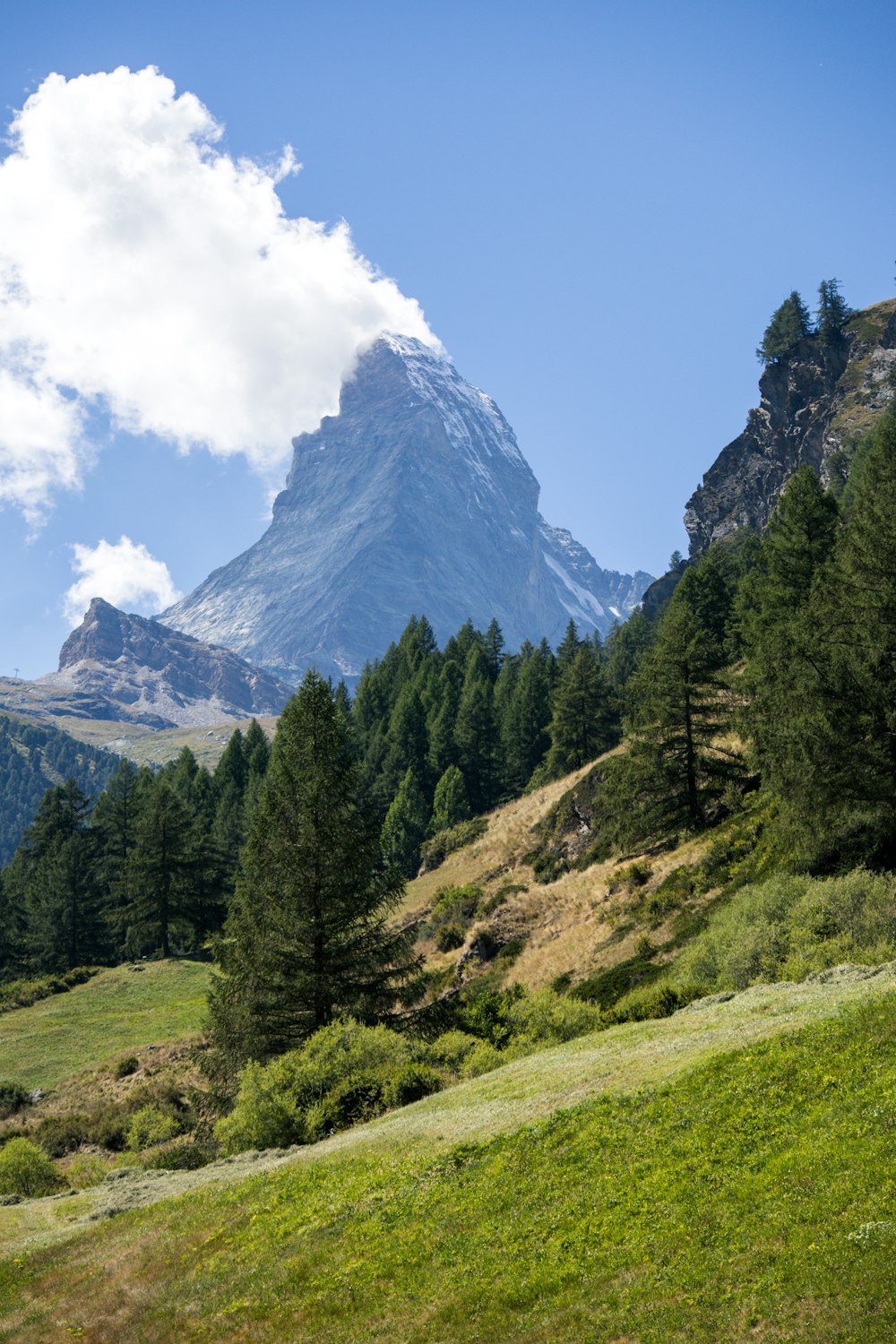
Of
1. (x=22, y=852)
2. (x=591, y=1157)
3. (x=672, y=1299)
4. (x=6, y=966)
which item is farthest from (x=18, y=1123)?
(x=22, y=852)

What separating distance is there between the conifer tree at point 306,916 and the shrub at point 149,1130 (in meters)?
4.40

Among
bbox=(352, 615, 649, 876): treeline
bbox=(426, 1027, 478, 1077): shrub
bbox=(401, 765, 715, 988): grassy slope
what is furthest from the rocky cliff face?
bbox=(426, 1027, 478, 1077): shrub

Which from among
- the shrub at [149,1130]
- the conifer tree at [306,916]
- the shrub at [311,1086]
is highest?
the conifer tree at [306,916]

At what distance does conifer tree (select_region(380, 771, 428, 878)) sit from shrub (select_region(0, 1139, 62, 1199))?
56003 millimetres

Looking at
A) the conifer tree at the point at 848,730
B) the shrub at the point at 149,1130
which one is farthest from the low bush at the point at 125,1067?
the conifer tree at the point at 848,730

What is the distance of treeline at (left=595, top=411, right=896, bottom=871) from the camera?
1120 inches

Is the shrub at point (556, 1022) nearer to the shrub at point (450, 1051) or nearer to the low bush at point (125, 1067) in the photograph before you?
the shrub at point (450, 1051)

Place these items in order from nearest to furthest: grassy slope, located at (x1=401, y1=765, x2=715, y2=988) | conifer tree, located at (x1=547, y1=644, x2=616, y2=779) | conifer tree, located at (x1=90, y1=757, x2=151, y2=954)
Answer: grassy slope, located at (x1=401, y1=765, x2=715, y2=988)
conifer tree, located at (x1=547, y1=644, x2=616, y2=779)
conifer tree, located at (x1=90, y1=757, x2=151, y2=954)

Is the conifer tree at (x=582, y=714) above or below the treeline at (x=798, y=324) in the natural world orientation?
below

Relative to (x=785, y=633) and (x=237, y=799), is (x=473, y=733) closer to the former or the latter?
(x=237, y=799)

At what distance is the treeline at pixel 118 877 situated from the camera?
74.1m

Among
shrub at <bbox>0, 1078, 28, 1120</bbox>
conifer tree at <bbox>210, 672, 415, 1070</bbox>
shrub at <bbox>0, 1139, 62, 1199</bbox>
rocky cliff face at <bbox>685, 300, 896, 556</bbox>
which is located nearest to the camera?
shrub at <bbox>0, 1139, 62, 1199</bbox>

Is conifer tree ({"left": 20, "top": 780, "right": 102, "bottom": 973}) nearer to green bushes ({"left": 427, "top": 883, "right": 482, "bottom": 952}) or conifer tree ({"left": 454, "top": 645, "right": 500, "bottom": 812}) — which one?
conifer tree ({"left": 454, "top": 645, "right": 500, "bottom": 812})

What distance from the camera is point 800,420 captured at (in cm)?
15812
